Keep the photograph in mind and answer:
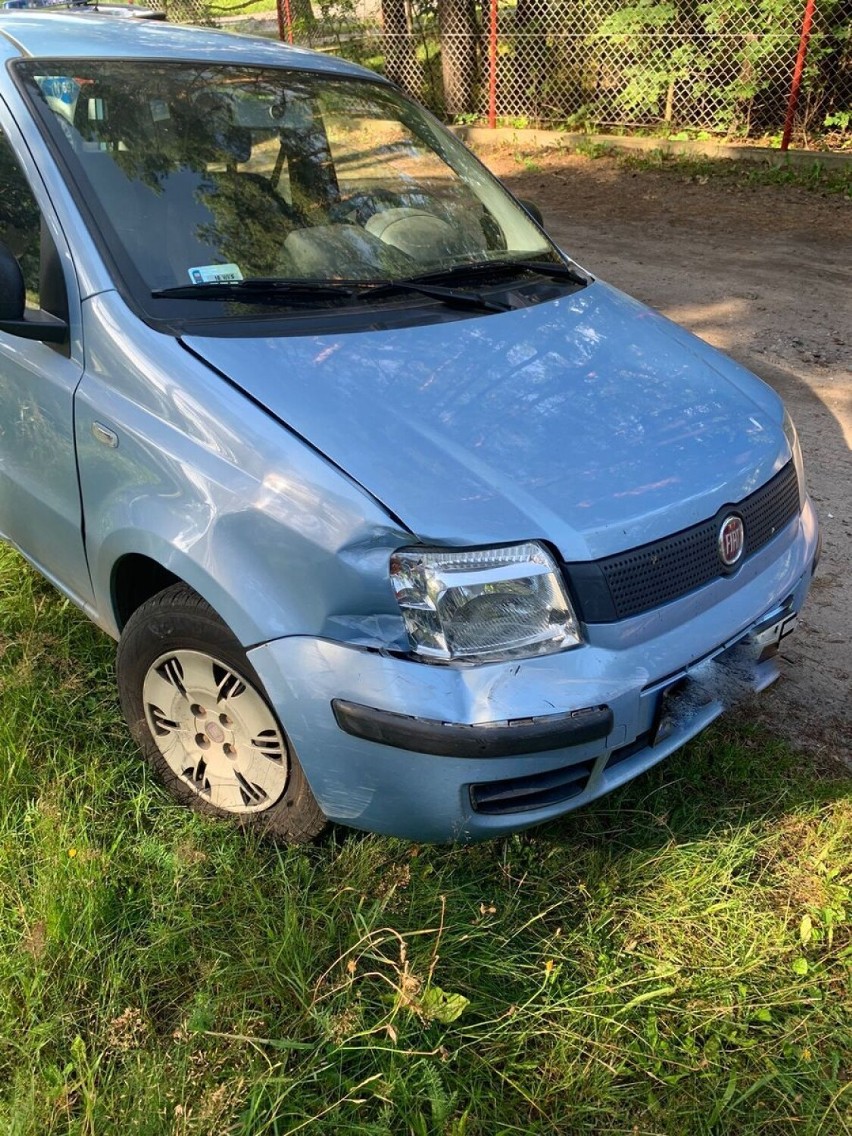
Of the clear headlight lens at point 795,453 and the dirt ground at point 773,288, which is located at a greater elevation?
the clear headlight lens at point 795,453

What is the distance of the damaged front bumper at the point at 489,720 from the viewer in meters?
1.87

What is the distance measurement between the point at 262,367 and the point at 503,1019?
1512 mm

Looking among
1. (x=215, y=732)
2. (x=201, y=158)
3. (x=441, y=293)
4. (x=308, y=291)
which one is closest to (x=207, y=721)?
(x=215, y=732)

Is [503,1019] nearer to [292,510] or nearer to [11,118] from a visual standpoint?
[292,510]

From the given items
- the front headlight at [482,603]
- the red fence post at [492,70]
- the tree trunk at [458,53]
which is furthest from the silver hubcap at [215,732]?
the tree trunk at [458,53]

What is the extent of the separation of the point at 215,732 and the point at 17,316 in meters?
1.16

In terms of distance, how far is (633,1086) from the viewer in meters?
1.88

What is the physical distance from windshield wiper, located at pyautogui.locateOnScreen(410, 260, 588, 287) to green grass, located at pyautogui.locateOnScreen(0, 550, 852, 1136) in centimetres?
156

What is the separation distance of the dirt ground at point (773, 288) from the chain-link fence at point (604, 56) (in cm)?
84

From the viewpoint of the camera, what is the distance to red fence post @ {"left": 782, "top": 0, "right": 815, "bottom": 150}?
29.2 feet

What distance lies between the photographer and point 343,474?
195 cm

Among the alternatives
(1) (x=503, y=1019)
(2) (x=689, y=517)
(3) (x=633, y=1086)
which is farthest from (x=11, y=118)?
(3) (x=633, y=1086)

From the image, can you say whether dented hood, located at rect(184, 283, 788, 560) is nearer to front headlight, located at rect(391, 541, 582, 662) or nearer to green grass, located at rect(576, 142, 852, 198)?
front headlight, located at rect(391, 541, 582, 662)

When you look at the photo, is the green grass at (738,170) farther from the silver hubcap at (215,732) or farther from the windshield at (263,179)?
the silver hubcap at (215,732)
